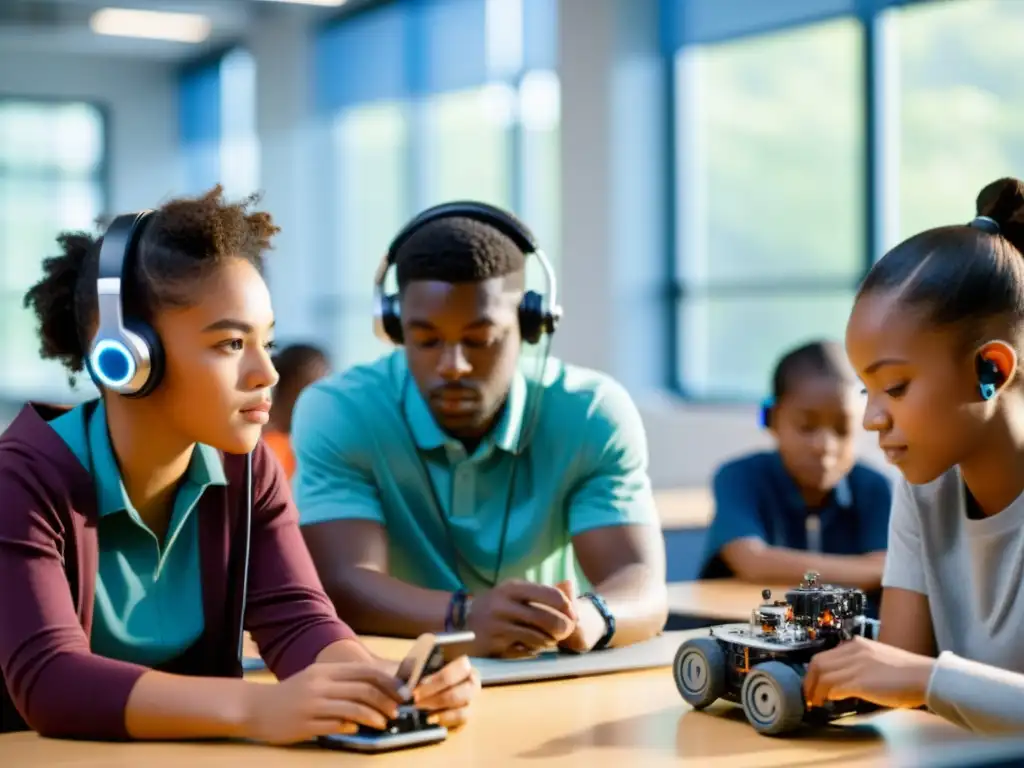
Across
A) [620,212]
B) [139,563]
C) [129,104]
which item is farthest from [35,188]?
[139,563]

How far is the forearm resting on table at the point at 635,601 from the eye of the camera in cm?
190

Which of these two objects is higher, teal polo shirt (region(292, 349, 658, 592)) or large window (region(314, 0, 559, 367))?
large window (region(314, 0, 559, 367))

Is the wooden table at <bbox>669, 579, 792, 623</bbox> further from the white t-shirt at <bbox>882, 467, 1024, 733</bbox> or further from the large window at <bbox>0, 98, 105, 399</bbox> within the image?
the large window at <bbox>0, 98, 105, 399</bbox>

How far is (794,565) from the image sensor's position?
2537 millimetres

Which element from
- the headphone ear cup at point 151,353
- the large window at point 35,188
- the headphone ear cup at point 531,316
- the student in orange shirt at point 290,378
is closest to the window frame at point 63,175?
the large window at point 35,188

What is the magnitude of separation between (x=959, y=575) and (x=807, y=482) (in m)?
1.27

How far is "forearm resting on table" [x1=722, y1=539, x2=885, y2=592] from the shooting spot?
2457 mm

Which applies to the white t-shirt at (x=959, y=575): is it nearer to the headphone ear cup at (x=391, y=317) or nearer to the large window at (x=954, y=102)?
the headphone ear cup at (x=391, y=317)

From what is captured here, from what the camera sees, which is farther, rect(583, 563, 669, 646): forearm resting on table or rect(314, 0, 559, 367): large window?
rect(314, 0, 559, 367): large window

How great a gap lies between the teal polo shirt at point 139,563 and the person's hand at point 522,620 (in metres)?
0.36

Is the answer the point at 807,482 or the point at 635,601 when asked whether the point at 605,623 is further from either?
the point at 807,482

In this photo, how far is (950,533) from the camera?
1.54 metres

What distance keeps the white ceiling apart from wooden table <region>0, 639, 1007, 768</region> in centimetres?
839

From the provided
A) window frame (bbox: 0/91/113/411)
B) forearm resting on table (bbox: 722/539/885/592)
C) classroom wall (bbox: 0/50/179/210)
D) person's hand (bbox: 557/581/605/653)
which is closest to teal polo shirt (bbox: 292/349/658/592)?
person's hand (bbox: 557/581/605/653)
